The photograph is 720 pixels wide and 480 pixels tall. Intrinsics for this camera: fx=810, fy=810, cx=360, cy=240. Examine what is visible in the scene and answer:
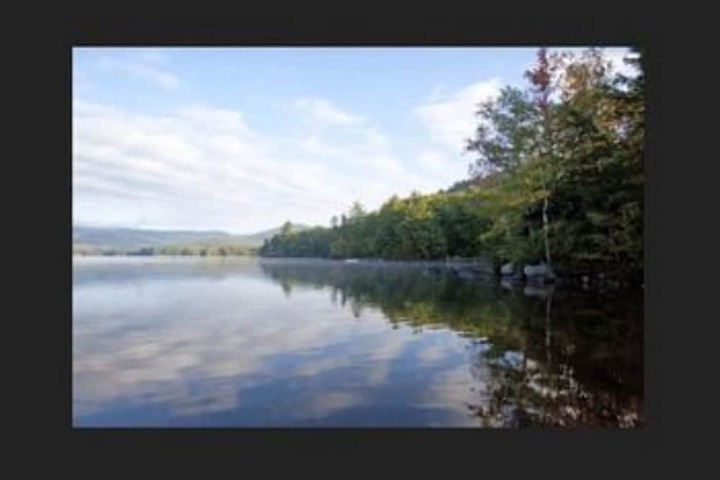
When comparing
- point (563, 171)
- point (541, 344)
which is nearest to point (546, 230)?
point (563, 171)

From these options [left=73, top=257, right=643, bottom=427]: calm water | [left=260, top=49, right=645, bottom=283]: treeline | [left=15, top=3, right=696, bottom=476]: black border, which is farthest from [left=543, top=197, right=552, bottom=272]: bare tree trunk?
[left=15, top=3, right=696, bottom=476]: black border

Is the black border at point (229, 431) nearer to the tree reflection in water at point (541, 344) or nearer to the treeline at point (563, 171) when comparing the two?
the tree reflection in water at point (541, 344)

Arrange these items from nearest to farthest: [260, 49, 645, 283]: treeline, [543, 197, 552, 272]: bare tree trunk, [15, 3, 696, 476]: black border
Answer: [15, 3, 696, 476]: black border < [260, 49, 645, 283]: treeline < [543, 197, 552, 272]: bare tree trunk

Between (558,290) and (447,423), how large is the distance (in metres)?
6.86

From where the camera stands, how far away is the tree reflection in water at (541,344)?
4.58 metres

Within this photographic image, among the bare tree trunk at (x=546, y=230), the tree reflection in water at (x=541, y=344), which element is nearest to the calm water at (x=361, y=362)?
the tree reflection in water at (x=541, y=344)

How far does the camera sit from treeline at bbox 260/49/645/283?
30.9 feet

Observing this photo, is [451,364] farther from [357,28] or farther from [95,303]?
[95,303]

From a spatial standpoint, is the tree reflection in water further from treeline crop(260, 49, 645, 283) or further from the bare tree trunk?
treeline crop(260, 49, 645, 283)

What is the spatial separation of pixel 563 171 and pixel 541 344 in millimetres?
5633

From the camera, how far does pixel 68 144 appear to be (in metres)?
4.62

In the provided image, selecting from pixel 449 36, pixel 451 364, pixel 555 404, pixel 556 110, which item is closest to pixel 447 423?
pixel 555 404

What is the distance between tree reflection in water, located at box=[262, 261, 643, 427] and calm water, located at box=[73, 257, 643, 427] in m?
0.01

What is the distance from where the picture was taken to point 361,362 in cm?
579
